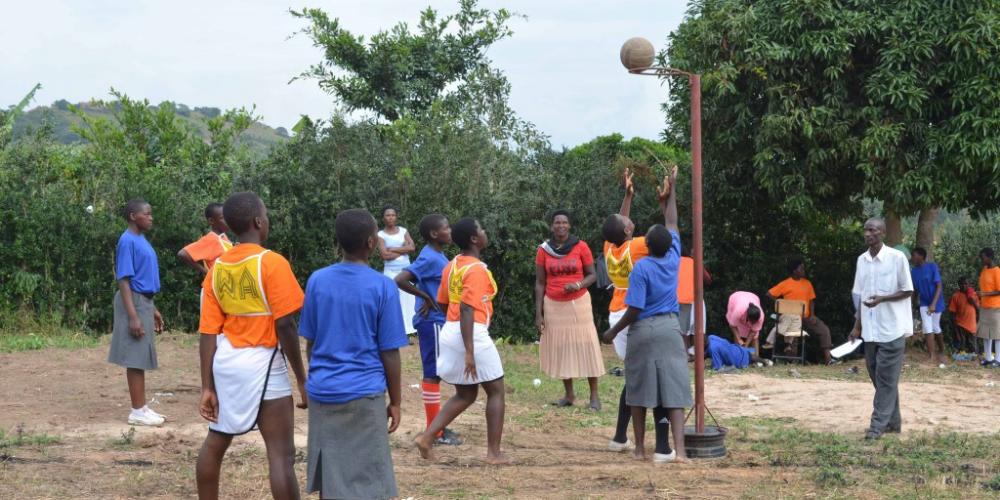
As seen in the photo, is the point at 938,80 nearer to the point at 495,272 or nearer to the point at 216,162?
the point at 495,272

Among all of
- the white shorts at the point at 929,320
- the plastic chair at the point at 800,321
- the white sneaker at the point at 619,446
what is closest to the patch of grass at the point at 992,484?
the white sneaker at the point at 619,446

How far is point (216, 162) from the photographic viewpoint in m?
17.3

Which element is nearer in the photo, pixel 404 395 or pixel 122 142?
pixel 404 395

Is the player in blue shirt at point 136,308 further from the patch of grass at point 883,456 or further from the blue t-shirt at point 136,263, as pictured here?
the patch of grass at point 883,456

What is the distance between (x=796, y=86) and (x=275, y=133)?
43.8m

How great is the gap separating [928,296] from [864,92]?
323 centimetres

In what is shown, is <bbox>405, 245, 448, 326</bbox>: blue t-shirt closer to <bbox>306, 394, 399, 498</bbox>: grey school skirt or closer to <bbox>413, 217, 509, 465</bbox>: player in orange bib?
<bbox>413, 217, 509, 465</bbox>: player in orange bib

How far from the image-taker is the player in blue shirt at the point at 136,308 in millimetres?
8703

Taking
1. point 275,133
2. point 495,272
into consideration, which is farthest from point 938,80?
point 275,133

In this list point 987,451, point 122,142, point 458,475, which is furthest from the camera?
point 122,142

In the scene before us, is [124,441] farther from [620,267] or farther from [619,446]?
[620,267]

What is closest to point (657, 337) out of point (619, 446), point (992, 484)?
point (619, 446)

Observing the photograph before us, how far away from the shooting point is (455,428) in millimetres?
9258

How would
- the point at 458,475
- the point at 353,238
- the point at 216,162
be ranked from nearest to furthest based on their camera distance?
the point at 353,238 < the point at 458,475 < the point at 216,162
